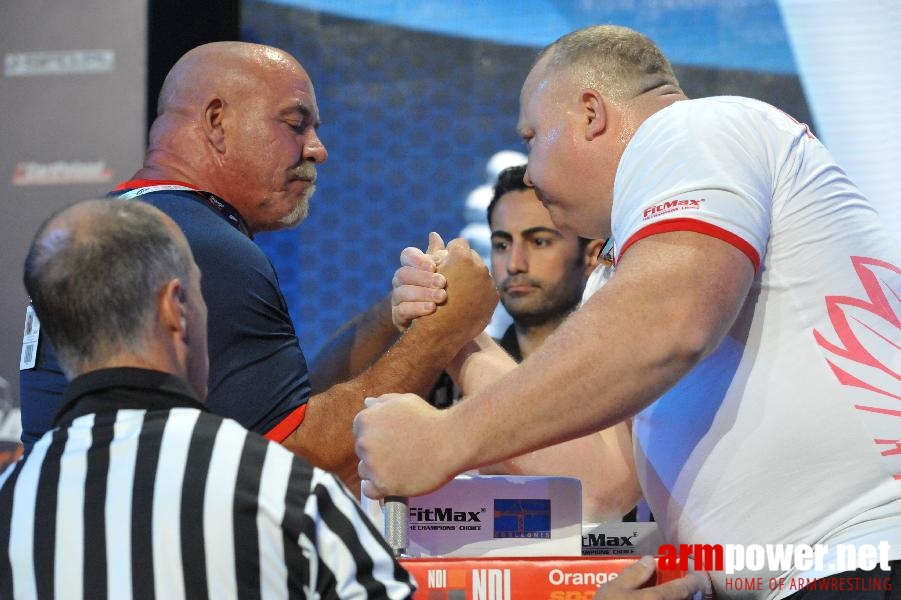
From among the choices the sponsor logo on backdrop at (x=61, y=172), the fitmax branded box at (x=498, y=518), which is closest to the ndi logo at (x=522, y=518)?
the fitmax branded box at (x=498, y=518)

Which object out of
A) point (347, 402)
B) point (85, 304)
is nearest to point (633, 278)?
point (85, 304)

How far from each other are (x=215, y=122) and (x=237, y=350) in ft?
2.03

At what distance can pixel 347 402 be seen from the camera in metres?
1.85

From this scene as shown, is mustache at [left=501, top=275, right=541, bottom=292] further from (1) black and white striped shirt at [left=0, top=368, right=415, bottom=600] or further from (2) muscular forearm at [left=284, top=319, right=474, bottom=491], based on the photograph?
(1) black and white striped shirt at [left=0, top=368, right=415, bottom=600]

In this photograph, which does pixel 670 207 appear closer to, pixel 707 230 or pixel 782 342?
pixel 707 230

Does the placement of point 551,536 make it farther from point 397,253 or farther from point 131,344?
point 397,253

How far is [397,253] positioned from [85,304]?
9.69 ft

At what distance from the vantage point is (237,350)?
1735mm

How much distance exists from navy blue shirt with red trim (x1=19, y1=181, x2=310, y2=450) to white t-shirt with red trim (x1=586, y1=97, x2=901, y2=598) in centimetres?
72

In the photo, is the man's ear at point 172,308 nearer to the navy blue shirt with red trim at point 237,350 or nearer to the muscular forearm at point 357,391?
the navy blue shirt with red trim at point 237,350

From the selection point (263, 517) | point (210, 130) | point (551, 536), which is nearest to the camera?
point (263, 517)

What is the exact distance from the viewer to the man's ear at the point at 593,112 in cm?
151

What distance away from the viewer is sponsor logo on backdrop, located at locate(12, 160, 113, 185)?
3.56 m

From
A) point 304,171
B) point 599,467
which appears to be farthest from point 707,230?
point 304,171
